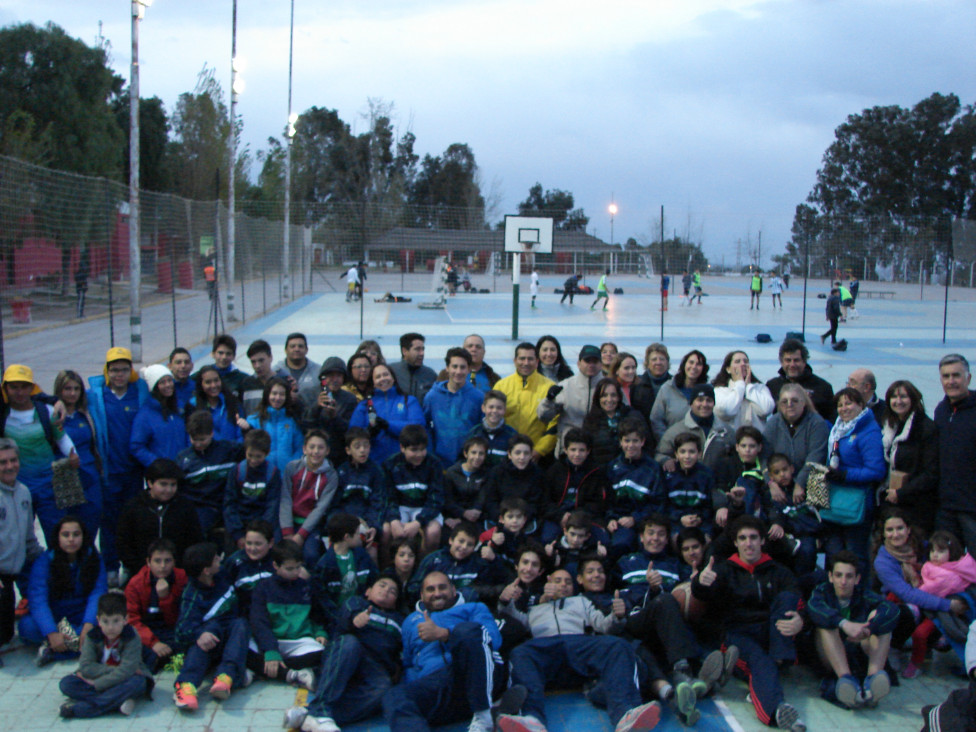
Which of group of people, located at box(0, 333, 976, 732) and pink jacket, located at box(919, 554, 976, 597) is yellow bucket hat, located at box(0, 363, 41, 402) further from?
pink jacket, located at box(919, 554, 976, 597)

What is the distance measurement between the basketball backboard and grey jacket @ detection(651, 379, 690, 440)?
13.3 meters

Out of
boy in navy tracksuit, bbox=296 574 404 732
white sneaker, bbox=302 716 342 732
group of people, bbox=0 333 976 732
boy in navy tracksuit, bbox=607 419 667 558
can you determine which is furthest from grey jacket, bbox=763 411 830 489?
white sneaker, bbox=302 716 342 732

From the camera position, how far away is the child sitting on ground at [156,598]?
4.56 metres

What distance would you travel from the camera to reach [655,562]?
4.92m

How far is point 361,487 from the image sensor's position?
5.29m

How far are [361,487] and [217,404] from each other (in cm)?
144

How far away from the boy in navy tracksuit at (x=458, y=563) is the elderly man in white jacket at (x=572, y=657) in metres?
0.39

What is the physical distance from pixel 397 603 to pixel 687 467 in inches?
80.3

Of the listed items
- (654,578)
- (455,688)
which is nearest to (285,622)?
(455,688)

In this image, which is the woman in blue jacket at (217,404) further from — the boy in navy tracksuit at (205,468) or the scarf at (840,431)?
the scarf at (840,431)

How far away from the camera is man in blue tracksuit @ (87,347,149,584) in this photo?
552 centimetres

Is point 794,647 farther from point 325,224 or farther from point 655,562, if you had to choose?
point 325,224

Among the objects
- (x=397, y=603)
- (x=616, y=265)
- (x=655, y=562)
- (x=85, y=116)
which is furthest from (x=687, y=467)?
(x=616, y=265)

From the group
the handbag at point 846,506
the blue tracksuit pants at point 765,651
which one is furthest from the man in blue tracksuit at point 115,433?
the handbag at point 846,506
